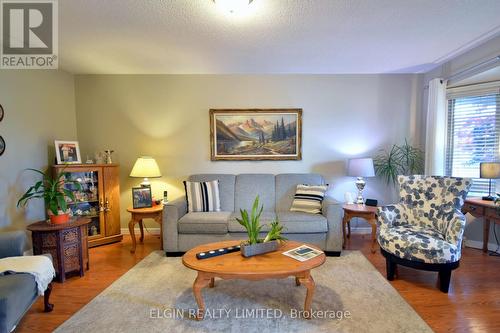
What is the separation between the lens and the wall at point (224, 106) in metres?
3.82

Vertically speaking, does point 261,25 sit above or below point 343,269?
above

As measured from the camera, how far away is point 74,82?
3.83 meters

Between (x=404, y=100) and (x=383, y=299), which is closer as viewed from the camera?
(x=383, y=299)

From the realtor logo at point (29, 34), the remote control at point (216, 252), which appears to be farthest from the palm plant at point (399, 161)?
the realtor logo at point (29, 34)

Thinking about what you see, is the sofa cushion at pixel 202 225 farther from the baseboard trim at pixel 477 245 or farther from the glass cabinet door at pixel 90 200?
the baseboard trim at pixel 477 245

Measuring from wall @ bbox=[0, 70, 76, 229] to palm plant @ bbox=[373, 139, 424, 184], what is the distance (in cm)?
471

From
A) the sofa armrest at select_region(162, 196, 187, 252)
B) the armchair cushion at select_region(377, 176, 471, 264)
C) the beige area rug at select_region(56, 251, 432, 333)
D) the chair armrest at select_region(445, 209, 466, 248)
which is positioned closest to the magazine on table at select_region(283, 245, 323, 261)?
the beige area rug at select_region(56, 251, 432, 333)

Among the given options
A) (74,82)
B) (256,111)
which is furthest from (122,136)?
(256,111)

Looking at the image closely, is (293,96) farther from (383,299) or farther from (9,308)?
(9,308)

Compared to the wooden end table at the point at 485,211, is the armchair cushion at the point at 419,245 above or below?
below

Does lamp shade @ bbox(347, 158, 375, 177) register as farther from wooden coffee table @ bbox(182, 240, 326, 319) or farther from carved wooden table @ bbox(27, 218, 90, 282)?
carved wooden table @ bbox(27, 218, 90, 282)

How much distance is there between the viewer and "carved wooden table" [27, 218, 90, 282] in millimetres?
2434

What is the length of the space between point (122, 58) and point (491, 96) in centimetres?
475

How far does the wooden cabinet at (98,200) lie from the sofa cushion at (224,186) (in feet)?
3.57
